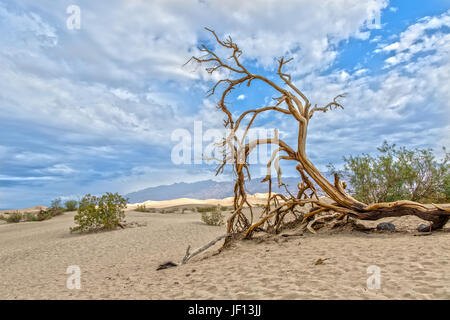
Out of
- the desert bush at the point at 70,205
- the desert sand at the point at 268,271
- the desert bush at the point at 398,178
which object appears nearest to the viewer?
the desert sand at the point at 268,271

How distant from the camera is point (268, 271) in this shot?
4555 mm

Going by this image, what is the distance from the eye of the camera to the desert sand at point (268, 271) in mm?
3590

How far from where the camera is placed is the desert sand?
3590 mm

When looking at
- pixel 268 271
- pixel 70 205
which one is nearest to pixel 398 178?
pixel 268 271

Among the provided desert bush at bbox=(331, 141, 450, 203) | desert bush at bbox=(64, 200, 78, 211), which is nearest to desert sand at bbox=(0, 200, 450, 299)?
desert bush at bbox=(331, 141, 450, 203)

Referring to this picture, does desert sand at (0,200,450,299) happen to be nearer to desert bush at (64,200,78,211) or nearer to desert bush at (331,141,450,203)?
desert bush at (331,141,450,203)

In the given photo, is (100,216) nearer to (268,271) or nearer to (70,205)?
(268,271)

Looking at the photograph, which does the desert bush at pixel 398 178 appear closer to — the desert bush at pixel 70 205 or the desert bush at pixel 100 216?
the desert bush at pixel 100 216

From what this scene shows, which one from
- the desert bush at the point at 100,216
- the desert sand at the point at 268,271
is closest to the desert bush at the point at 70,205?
the desert bush at the point at 100,216
